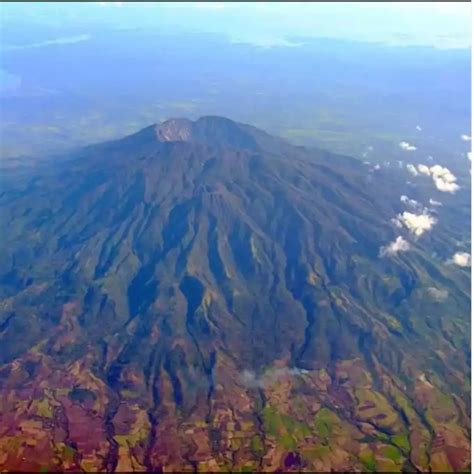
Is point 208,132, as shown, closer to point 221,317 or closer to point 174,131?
point 174,131

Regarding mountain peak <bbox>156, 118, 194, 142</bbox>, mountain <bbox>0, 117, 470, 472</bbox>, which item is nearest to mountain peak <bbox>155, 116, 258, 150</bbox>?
mountain peak <bbox>156, 118, 194, 142</bbox>

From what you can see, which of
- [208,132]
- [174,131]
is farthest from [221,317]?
[208,132]

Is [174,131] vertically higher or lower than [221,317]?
higher

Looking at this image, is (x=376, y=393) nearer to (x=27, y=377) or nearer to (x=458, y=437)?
(x=458, y=437)

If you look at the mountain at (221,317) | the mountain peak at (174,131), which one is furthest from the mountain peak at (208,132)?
the mountain at (221,317)

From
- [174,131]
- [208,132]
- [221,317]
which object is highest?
[174,131]

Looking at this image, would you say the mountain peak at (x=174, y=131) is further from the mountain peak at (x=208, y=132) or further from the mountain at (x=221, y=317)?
the mountain at (x=221, y=317)

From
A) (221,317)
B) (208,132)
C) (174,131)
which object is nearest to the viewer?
(221,317)

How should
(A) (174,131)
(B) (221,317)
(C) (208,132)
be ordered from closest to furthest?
(B) (221,317) < (A) (174,131) < (C) (208,132)

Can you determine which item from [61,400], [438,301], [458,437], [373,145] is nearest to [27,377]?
[61,400]

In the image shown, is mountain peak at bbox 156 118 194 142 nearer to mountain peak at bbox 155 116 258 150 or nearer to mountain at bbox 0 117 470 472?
mountain peak at bbox 155 116 258 150
